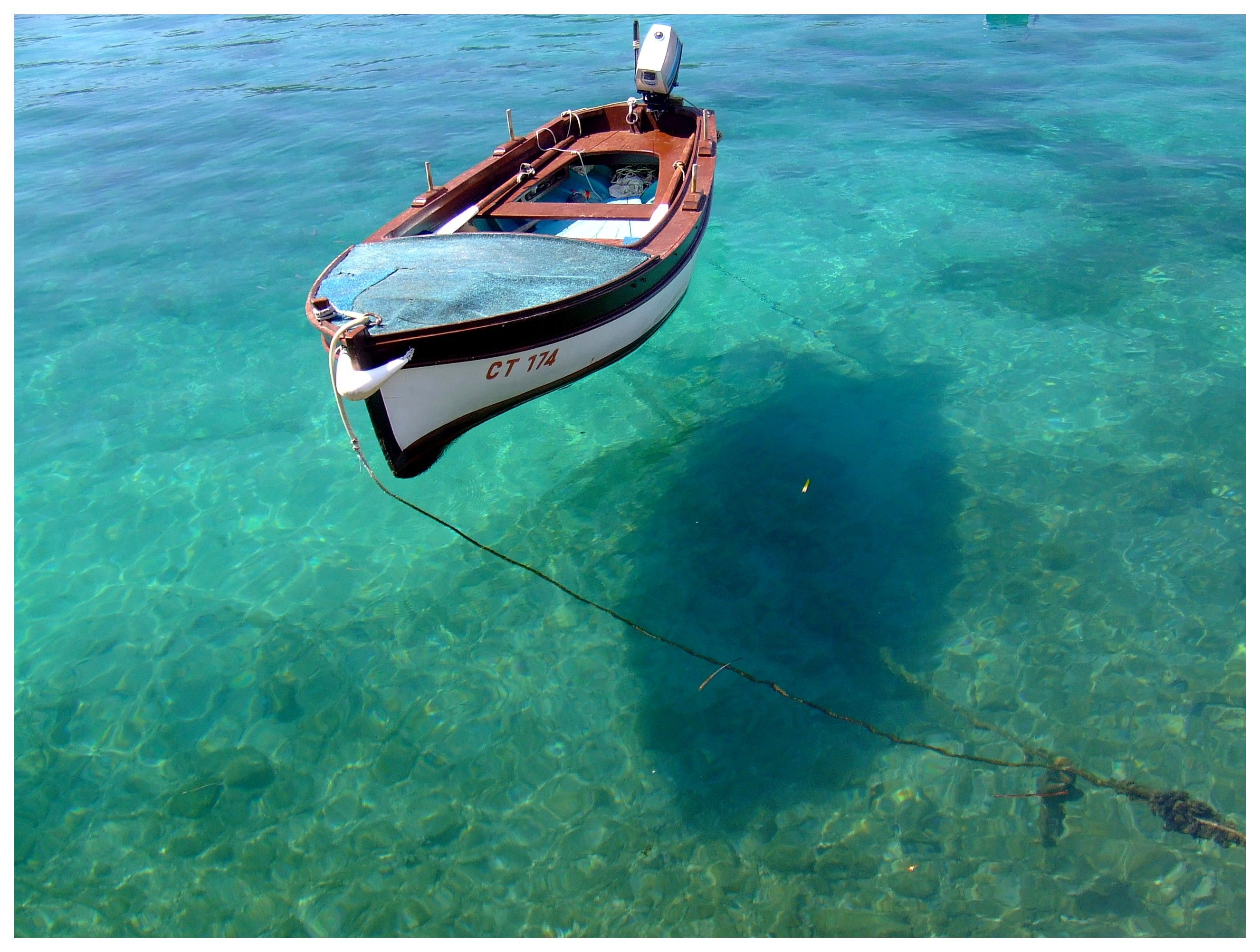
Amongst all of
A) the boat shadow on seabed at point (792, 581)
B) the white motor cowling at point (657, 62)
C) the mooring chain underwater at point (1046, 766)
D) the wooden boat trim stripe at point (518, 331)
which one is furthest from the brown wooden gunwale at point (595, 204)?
the boat shadow on seabed at point (792, 581)

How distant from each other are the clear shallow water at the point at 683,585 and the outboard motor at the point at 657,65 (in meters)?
2.91

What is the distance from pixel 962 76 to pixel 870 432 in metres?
18.8

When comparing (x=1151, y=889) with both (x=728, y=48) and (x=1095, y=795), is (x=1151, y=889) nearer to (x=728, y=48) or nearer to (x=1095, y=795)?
(x=1095, y=795)

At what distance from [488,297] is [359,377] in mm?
1576

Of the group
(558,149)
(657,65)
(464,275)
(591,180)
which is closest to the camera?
(464,275)

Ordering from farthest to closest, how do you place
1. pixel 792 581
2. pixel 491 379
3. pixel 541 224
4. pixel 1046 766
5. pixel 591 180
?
1. pixel 591 180
2. pixel 541 224
3. pixel 792 581
4. pixel 491 379
5. pixel 1046 766

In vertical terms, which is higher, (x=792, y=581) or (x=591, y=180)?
(x=591, y=180)

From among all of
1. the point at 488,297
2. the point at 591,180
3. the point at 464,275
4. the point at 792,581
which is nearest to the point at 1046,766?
the point at 792,581

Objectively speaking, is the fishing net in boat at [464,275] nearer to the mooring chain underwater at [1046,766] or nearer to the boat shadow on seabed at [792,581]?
the mooring chain underwater at [1046,766]

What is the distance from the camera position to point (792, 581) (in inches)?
342

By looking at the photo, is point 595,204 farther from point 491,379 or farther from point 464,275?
point 491,379

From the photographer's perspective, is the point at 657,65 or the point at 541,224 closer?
the point at 541,224

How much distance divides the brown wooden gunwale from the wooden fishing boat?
0.08 feet

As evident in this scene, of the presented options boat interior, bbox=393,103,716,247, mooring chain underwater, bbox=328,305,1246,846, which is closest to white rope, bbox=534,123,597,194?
boat interior, bbox=393,103,716,247
